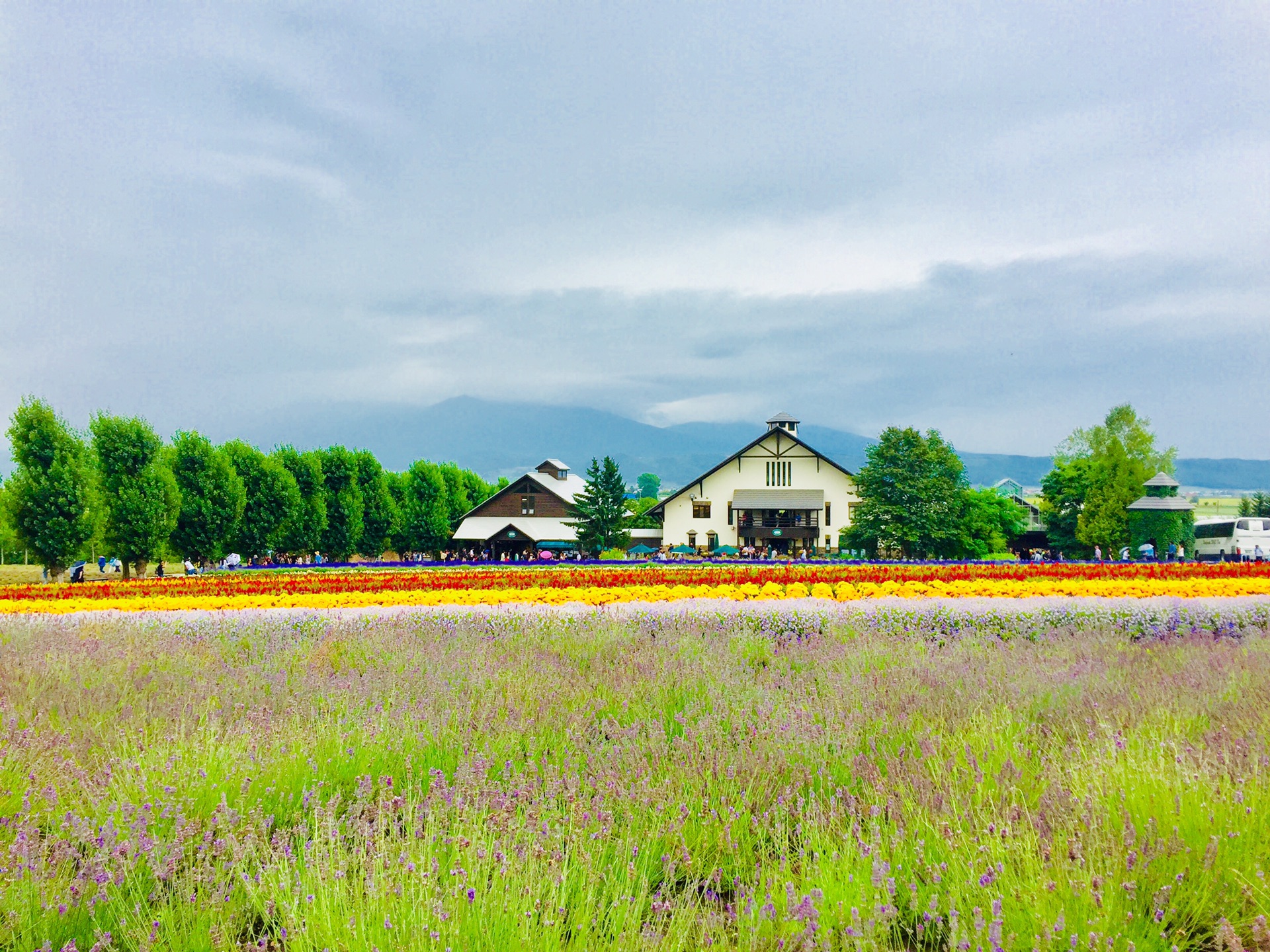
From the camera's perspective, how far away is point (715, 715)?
5.31 m

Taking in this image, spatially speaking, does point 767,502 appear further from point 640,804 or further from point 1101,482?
point 640,804

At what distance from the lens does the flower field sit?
1308 centimetres

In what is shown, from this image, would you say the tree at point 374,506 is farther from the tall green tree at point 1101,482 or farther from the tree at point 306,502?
the tall green tree at point 1101,482

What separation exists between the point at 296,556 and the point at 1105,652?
159 feet

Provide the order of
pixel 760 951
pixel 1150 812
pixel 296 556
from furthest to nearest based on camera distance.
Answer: pixel 296 556, pixel 1150 812, pixel 760 951

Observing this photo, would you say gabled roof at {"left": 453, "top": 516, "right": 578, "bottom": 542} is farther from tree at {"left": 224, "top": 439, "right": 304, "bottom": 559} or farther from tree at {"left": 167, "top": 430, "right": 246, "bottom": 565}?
tree at {"left": 167, "top": 430, "right": 246, "bottom": 565}

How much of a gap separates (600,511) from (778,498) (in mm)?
12645

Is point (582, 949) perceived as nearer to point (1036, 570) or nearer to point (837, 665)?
point (837, 665)

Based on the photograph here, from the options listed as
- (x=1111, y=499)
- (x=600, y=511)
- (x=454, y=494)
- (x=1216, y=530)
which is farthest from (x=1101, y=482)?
(x=454, y=494)

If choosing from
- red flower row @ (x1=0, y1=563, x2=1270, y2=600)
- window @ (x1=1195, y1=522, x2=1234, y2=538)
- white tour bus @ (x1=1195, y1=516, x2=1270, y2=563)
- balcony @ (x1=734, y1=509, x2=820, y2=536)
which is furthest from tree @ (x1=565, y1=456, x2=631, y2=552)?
window @ (x1=1195, y1=522, x2=1234, y2=538)

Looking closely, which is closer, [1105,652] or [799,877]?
[799,877]

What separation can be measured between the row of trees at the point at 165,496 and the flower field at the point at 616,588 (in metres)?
18.8

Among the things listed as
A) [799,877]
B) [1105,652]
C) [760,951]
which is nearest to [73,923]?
[760,951]

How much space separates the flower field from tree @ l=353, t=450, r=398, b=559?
32155mm
